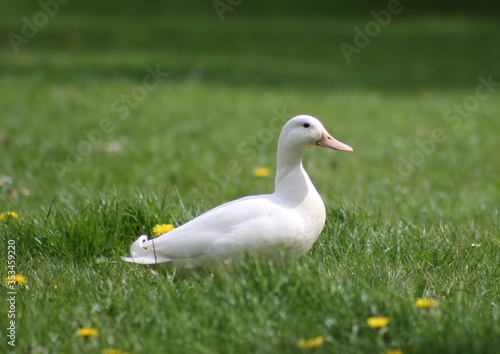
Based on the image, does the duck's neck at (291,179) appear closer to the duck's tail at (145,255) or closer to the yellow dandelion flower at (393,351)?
the duck's tail at (145,255)

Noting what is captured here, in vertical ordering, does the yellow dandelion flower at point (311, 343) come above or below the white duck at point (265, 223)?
below

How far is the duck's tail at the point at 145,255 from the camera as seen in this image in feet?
9.61

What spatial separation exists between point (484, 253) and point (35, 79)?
26.6 feet

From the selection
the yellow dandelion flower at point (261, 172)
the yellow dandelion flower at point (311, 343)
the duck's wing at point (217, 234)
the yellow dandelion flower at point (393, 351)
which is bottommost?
the yellow dandelion flower at point (261, 172)

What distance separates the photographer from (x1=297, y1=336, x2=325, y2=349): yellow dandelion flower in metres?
2.24

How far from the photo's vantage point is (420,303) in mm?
2496

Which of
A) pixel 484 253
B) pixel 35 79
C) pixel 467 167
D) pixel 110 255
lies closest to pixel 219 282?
pixel 110 255

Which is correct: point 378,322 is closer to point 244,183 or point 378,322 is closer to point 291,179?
point 291,179

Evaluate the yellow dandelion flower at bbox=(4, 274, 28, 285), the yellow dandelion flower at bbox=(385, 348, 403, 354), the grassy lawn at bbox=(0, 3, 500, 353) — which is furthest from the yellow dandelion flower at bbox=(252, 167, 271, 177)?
the yellow dandelion flower at bbox=(385, 348, 403, 354)

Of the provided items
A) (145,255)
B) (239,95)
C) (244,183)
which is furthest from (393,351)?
(239,95)

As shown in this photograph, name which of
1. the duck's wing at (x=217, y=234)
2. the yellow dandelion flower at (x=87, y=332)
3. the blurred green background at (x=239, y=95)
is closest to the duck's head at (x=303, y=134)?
the duck's wing at (x=217, y=234)

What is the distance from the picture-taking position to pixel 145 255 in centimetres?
298

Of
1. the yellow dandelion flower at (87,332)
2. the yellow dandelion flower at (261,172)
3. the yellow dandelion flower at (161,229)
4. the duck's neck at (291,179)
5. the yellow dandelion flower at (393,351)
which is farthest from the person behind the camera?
the yellow dandelion flower at (261,172)

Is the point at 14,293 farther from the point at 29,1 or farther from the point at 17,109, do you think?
the point at 29,1
